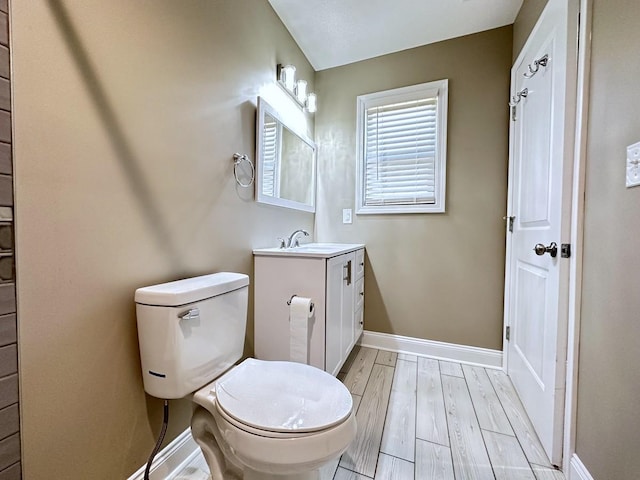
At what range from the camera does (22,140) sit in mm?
666

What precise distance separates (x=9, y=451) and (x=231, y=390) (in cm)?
51

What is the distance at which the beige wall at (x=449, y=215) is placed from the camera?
6.23ft

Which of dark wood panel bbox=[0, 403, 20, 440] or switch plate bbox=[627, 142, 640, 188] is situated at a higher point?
switch plate bbox=[627, 142, 640, 188]

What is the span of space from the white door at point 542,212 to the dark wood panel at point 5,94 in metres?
1.79

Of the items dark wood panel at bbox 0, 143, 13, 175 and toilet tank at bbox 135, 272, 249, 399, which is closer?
dark wood panel at bbox 0, 143, 13, 175

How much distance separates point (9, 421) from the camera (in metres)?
0.65

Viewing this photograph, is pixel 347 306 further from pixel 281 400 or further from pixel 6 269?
pixel 6 269

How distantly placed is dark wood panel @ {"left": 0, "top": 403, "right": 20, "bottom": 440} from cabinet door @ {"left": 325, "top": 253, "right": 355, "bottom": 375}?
1.09 meters

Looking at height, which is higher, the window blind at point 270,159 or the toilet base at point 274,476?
the window blind at point 270,159

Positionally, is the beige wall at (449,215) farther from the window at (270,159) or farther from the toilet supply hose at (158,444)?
the toilet supply hose at (158,444)

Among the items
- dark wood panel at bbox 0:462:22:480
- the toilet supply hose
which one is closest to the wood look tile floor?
the toilet supply hose

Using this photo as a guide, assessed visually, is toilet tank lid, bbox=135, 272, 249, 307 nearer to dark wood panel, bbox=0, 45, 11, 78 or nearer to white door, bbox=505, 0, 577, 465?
dark wood panel, bbox=0, 45, 11, 78

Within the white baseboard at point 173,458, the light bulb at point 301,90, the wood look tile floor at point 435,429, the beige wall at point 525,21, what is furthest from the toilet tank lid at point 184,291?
the beige wall at point 525,21

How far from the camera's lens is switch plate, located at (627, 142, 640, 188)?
760 millimetres
